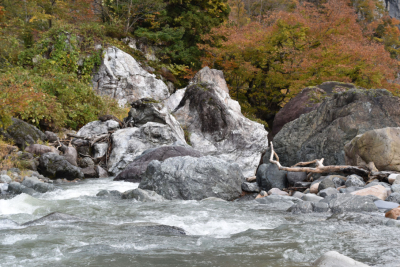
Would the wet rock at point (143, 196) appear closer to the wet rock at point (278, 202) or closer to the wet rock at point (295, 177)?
the wet rock at point (278, 202)

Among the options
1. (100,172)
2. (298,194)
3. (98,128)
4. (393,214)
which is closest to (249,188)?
(298,194)

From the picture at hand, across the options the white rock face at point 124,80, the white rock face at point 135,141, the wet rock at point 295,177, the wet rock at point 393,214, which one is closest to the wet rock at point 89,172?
the white rock face at point 135,141

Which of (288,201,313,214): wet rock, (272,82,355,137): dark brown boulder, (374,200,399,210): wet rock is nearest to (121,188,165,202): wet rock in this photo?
(288,201,313,214): wet rock

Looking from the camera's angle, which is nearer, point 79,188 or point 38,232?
point 38,232

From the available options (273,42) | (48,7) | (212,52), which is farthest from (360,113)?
(48,7)

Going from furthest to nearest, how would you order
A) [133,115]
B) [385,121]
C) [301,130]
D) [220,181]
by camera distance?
[133,115] → [301,130] → [385,121] → [220,181]

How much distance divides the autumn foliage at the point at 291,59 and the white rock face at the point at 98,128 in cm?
760

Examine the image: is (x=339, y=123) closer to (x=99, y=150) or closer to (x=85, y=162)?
(x=99, y=150)

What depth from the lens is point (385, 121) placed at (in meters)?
8.23

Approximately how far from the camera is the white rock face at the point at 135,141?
10.8m

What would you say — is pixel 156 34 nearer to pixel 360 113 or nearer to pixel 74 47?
pixel 74 47

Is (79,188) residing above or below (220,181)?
below

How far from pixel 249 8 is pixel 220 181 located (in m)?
28.9

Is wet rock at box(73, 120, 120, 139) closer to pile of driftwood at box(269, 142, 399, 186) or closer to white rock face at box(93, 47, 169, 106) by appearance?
white rock face at box(93, 47, 169, 106)
